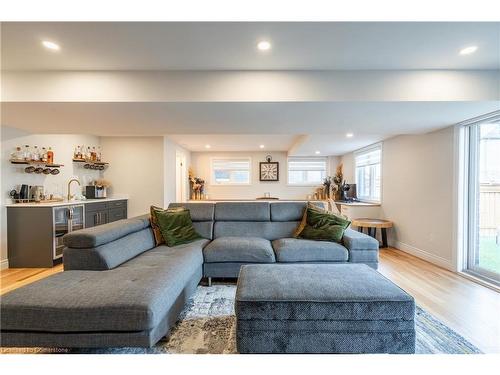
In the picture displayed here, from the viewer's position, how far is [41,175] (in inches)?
148

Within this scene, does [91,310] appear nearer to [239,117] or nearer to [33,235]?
[239,117]

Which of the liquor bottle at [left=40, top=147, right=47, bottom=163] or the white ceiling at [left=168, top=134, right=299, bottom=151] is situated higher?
the white ceiling at [left=168, top=134, right=299, bottom=151]

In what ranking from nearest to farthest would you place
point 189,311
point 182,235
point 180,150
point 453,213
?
point 189,311 → point 182,235 → point 453,213 → point 180,150

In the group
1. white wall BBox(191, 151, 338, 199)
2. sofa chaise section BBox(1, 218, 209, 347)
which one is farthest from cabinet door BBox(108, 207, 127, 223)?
sofa chaise section BBox(1, 218, 209, 347)

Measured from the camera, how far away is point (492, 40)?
6.00 ft

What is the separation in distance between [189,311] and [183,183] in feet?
15.3

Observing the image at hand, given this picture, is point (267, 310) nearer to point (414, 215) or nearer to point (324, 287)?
point (324, 287)

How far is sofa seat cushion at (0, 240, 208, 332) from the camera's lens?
1292 millimetres

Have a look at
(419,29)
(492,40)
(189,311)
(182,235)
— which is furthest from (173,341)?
A: (492,40)

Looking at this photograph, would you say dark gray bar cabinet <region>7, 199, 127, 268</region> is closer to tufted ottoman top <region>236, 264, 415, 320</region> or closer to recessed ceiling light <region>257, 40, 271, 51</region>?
tufted ottoman top <region>236, 264, 415, 320</region>

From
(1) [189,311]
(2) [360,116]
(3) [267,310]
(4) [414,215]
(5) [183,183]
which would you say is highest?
(2) [360,116]

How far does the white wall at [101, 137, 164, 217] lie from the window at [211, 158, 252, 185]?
226cm

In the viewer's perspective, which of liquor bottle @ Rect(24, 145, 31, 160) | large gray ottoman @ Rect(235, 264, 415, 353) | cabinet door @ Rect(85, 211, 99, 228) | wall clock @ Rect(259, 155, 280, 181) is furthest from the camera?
wall clock @ Rect(259, 155, 280, 181)

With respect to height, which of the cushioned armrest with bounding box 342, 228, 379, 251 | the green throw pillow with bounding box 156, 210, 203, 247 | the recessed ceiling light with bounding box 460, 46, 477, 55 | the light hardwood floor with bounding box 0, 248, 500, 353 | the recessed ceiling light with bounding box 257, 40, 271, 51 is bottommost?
the light hardwood floor with bounding box 0, 248, 500, 353
